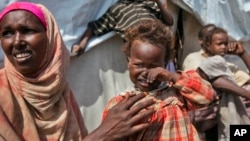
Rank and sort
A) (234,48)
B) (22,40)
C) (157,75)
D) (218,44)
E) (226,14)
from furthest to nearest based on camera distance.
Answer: (226,14) < (234,48) < (218,44) < (157,75) < (22,40)

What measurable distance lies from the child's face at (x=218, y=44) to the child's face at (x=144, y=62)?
1609mm

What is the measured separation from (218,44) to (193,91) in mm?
1623

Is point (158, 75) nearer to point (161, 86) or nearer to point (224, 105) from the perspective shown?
point (161, 86)

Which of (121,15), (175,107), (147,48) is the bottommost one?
(121,15)

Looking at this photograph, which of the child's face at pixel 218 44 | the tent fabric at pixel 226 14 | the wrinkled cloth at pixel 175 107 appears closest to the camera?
the wrinkled cloth at pixel 175 107

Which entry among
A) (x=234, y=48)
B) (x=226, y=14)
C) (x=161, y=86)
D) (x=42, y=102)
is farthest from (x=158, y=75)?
(x=226, y=14)

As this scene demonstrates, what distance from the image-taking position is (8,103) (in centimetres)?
191

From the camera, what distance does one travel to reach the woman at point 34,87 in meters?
1.94

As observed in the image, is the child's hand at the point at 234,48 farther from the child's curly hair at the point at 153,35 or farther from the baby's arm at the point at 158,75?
the baby's arm at the point at 158,75

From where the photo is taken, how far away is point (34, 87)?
197cm

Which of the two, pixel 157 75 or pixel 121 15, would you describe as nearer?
pixel 157 75

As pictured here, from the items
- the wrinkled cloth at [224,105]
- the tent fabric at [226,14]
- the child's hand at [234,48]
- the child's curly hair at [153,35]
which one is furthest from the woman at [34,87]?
the tent fabric at [226,14]

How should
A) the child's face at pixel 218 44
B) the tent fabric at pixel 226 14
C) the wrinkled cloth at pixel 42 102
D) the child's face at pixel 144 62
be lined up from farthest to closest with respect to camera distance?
the tent fabric at pixel 226 14
the child's face at pixel 218 44
the child's face at pixel 144 62
the wrinkled cloth at pixel 42 102

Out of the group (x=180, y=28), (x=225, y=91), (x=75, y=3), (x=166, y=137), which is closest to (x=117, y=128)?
(x=166, y=137)
